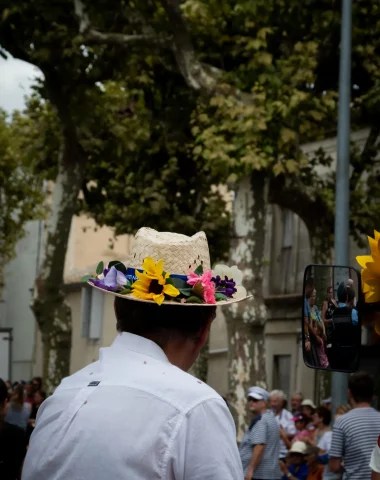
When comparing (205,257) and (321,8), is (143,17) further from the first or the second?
(205,257)

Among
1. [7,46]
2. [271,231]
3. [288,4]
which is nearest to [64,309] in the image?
[7,46]

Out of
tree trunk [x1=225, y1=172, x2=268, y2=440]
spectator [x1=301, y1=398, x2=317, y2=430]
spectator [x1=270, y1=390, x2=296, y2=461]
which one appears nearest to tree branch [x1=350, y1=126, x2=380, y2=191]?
tree trunk [x1=225, y1=172, x2=268, y2=440]

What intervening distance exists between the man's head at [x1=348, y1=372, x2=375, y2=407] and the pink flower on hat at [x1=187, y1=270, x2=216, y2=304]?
581cm

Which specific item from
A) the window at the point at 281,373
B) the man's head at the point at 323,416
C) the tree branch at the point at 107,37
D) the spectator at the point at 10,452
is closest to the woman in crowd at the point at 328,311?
the spectator at the point at 10,452

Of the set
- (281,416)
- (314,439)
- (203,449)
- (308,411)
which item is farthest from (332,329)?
(308,411)

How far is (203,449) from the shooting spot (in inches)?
126

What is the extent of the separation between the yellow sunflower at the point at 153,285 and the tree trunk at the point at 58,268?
62.5ft

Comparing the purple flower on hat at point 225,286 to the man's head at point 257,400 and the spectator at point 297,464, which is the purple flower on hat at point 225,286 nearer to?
the man's head at point 257,400

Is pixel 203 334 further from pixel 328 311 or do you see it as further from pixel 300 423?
pixel 300 423

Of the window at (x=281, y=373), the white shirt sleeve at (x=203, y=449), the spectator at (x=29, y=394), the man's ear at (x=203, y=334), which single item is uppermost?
the man's ear at (x=203, y=334)

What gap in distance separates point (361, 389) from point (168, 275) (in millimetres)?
5909

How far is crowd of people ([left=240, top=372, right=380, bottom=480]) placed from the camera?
31.3 feet

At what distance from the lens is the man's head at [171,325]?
11.7 feet

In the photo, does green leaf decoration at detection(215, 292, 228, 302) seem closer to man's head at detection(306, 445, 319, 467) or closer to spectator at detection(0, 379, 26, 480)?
spectator at detection(0, 379, 26, 480)
